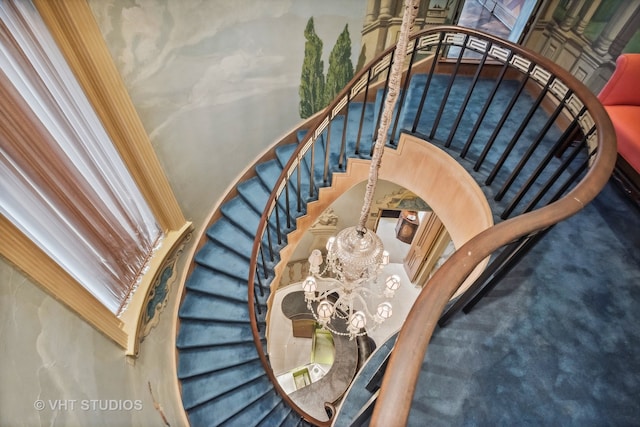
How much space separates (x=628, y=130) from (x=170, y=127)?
14.4 ft

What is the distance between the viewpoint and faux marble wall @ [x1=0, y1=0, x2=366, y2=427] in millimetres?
1922

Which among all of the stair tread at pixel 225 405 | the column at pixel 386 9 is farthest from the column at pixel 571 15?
the stair tread at pixel 225 405

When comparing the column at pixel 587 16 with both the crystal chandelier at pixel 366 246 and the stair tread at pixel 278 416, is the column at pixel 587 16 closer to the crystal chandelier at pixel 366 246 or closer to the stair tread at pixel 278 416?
the crystal chandelier at pixel 366 246

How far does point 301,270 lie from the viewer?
26.4 feet

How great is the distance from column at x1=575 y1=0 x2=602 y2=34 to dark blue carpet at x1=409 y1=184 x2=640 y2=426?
288cm

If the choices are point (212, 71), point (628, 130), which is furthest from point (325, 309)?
point (628, 130)

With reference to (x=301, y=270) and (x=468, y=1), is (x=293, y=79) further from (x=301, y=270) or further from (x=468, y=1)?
(x=468, y=1)

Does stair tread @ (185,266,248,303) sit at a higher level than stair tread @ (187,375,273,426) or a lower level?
higher

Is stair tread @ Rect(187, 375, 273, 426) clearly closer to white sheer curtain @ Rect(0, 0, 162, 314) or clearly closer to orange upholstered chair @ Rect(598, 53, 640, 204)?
white sheer curtain @ Rect(0, 0, 162, 314)

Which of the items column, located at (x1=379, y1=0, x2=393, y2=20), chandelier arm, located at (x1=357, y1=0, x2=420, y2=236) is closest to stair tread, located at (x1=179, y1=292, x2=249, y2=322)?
chandelier arm, located at (x1=357, y1=0, x2=420, y2=236)

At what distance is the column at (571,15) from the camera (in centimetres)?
395

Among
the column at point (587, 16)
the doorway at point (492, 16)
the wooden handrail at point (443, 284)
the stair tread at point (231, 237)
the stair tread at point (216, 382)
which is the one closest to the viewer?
the wooden handrail at point (443, 284)

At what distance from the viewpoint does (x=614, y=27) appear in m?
3.59

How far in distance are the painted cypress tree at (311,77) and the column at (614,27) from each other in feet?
10.3
